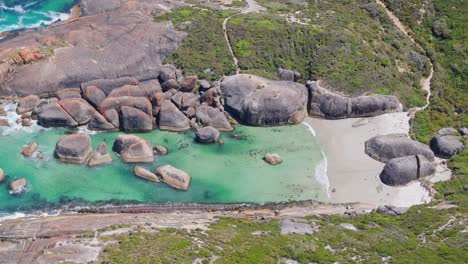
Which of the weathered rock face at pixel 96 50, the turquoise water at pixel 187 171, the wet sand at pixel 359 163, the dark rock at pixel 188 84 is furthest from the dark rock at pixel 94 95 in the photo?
the wet sand at pixel 359 163

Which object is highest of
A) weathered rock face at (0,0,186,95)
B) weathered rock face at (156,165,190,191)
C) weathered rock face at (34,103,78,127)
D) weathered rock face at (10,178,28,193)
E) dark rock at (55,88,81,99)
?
weathered rock face at (0,0,186,95)

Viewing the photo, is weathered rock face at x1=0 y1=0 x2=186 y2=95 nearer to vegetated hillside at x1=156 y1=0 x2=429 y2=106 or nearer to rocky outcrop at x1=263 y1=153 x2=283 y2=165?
vegetated hillside at x1=156 y1=0 x2=429 y2=106

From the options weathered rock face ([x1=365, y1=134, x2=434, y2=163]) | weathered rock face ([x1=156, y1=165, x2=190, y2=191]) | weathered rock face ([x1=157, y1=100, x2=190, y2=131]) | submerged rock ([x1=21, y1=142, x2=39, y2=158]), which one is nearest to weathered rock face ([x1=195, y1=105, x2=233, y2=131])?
weathered rock face ([x1=157, y1=100, x2=190, y2=131])

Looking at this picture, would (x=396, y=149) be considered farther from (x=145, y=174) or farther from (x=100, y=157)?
(x=100, y=157)

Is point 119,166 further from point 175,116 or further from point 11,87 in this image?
point 11,87

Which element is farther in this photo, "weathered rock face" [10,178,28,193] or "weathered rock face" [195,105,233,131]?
"weathered rock face" [195,105,233,131]

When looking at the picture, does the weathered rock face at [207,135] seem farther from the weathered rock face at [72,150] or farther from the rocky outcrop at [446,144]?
the rocky outcrop at [446,144]
